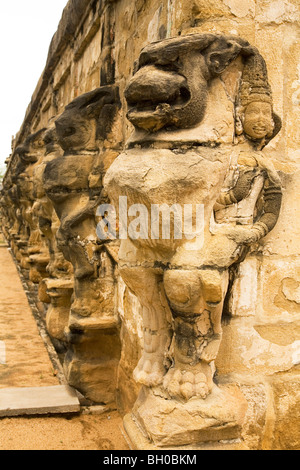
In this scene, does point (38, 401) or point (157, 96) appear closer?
point (157, 96)

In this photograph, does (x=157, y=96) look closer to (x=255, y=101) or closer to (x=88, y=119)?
(x=255, y=101)

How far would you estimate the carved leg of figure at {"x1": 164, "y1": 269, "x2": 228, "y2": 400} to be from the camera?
233cm

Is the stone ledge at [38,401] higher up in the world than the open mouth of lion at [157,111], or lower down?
lower down

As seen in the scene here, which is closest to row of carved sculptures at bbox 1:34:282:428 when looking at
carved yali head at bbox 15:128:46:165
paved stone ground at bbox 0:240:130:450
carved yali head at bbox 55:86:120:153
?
paved stone ground at bbox 0:240:130:450

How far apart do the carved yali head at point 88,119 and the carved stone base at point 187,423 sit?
200 cm

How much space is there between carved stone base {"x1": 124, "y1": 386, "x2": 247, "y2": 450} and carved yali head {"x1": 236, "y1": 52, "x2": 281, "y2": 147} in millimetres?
1184

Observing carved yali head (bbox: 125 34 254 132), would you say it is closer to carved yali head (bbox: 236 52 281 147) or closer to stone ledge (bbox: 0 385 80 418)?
carved yali head (bbox: 236 52 281 147)

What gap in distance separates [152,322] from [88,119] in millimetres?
1816

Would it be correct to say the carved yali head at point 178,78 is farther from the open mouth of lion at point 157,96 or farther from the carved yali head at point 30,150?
the carved yali head at point 30,150

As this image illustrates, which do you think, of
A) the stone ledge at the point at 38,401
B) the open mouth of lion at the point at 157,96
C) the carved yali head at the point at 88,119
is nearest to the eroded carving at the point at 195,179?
the open mouth of lion at the point at 157,96

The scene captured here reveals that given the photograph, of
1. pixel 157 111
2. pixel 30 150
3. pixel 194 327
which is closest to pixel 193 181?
pixel 157 111

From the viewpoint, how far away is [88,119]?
12.8 ft

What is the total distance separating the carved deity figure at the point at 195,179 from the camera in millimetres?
2330

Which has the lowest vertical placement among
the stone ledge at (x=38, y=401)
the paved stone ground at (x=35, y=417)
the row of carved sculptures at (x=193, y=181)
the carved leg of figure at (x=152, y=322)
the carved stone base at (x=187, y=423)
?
the paved stone ground at (x=35, y=417)
